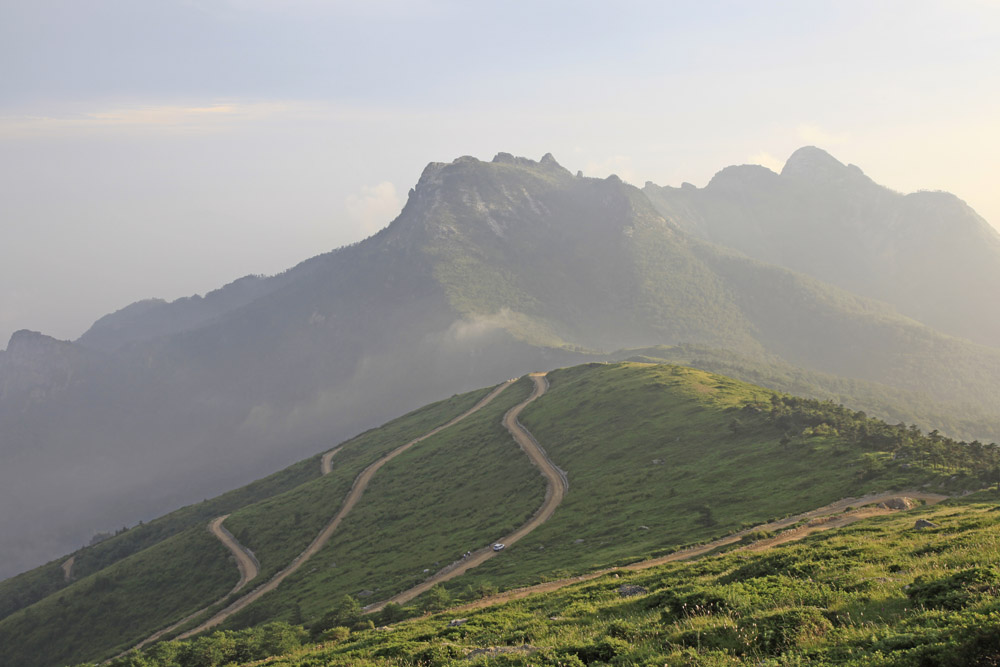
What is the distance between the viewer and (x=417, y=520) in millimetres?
105000

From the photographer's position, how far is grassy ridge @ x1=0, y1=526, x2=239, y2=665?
10738 centimetres

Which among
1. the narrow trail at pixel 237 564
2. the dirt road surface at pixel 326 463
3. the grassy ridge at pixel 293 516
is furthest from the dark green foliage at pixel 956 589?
the dirt road surface at pixel 326 463

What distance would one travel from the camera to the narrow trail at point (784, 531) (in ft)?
161

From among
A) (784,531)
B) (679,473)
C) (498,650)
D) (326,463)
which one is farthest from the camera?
(326,463)

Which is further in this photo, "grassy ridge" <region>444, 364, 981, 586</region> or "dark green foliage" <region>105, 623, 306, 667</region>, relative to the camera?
"grassy ridge" <region>444, 364, 981, 586</region>

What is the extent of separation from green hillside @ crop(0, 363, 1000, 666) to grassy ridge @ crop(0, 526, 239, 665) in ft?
Result: 1.23

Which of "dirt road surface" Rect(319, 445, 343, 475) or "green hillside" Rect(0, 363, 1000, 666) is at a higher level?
"dirt road surface" Rect(319, 445, 343, 475)

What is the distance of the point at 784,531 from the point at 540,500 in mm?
46247

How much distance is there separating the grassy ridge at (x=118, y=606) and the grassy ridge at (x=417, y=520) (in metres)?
24.5

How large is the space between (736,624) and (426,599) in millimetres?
41173

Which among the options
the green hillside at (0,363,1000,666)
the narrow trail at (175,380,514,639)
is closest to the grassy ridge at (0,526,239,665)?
the green hillside at (0,363,1000,666)

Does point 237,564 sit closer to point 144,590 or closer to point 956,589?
point 144,590

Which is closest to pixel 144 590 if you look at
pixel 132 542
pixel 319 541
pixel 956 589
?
pixel 319 541

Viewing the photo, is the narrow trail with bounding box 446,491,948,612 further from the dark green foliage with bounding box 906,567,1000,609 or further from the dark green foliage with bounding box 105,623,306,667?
the dark green foliage with bounding box 906,567,1000,609
